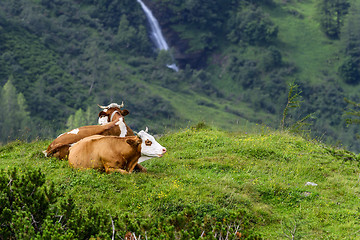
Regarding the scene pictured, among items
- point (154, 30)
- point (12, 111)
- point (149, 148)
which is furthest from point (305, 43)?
point (149, 148)

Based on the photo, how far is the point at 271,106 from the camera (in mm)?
83938

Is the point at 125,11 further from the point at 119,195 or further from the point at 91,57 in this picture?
the point at 119,195

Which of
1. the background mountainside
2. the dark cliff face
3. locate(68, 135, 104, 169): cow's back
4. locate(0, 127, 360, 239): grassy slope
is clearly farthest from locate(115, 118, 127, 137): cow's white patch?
the dark cliff face

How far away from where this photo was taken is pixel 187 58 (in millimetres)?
96750

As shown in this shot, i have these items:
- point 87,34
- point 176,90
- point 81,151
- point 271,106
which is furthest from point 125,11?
point 81,151

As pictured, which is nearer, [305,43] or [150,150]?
[150,150]

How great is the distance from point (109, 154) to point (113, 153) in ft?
0.31

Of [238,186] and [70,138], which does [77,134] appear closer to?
[70,138]

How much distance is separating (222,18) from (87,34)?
3285 centimetres

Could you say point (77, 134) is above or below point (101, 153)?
below

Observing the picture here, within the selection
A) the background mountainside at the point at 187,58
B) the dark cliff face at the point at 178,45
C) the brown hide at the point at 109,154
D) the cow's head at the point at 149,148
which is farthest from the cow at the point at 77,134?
the dark cliff face at the point at 178,45

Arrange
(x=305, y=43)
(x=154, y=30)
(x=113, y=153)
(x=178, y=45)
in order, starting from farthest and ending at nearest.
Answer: (x=154, y=30) → (x=178, y=45) → (x=305, y=43) → (x=113, y=153)

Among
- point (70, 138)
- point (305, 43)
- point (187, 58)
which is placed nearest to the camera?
point (70, 138)

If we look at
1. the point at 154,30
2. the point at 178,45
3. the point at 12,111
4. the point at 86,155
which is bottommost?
the point at 12,111
